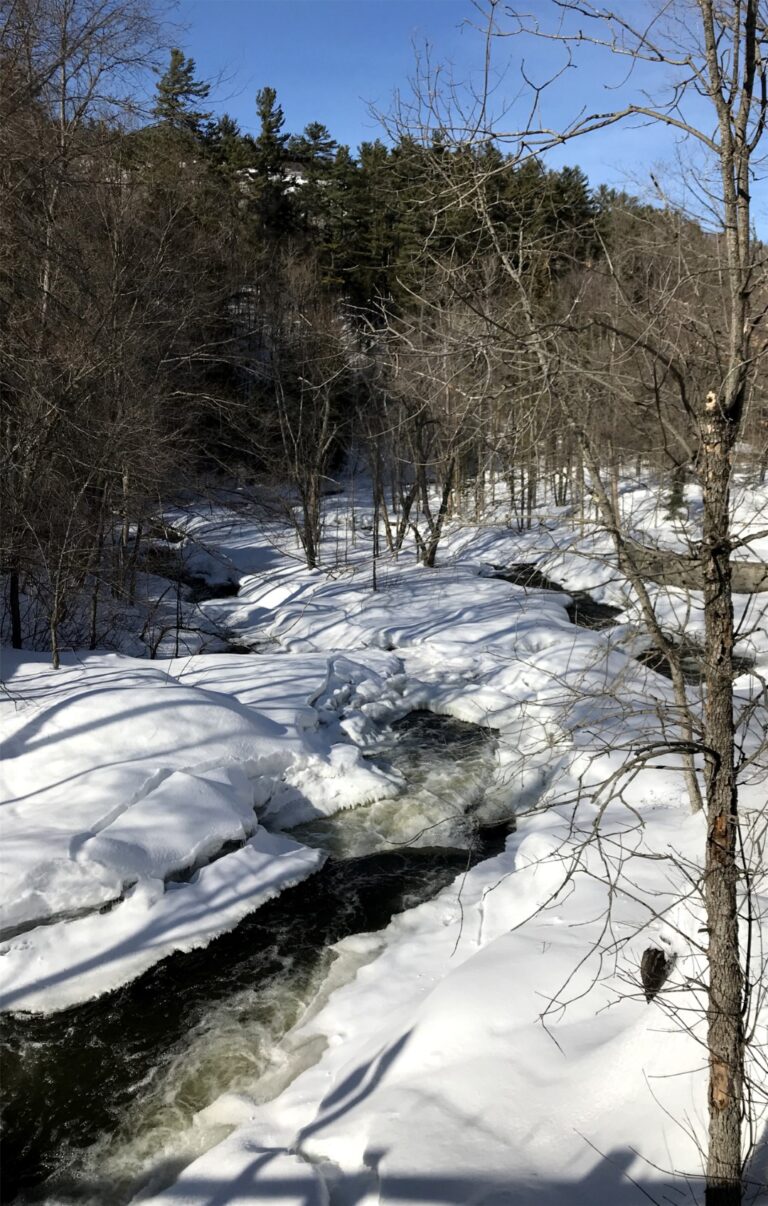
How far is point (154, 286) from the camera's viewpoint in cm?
1477

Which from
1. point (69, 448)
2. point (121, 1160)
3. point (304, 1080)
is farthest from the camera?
point (69, 448)

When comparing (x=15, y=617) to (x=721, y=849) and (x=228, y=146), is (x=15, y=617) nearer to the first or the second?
(x=721, y=849)

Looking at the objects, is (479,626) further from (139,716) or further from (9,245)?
(9,245)

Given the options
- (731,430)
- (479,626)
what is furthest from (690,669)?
(731,430)

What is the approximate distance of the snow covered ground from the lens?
3979 mm

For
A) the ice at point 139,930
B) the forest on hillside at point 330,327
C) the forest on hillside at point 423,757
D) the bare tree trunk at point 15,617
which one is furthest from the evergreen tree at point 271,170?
the ice at point 139,930

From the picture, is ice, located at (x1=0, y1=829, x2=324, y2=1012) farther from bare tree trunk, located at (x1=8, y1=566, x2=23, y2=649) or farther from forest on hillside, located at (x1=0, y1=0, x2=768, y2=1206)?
bare tree trunk, located at (x1=8, y1=566, x2=23, y2=649)

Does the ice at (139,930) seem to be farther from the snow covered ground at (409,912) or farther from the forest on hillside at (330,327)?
the forest on hillside at (330,327)

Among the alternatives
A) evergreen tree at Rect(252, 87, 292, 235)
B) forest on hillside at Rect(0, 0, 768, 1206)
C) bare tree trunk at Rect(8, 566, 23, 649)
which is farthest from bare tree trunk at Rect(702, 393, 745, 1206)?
evergreen tree at Rect(252, 87, 292, 235)

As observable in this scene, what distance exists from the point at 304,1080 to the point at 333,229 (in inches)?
1260

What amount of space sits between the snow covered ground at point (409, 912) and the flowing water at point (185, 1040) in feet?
0.52

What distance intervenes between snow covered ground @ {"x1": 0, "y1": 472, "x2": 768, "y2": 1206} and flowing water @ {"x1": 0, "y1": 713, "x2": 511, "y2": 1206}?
0.16 m

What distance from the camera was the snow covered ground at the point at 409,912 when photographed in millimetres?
3979

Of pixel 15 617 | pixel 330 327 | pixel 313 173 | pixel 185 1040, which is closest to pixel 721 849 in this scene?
pixel 185 1040
